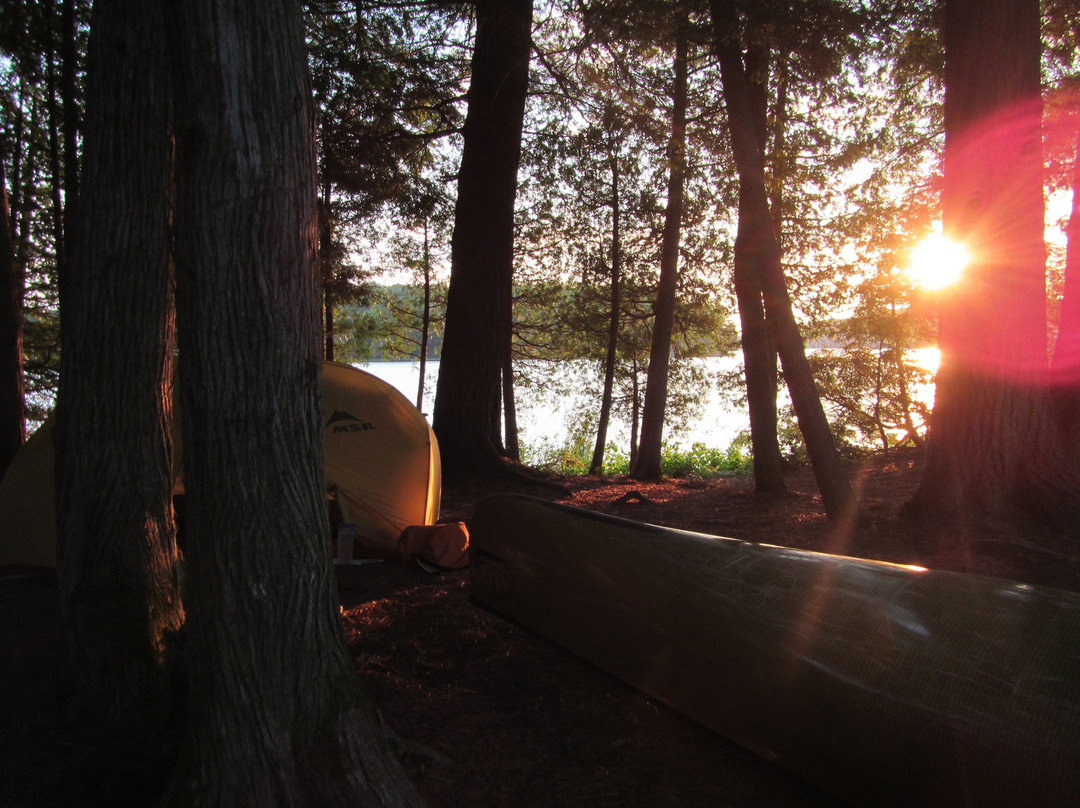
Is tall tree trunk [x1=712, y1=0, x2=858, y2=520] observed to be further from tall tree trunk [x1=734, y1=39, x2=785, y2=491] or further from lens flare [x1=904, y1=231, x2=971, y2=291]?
tall tree trunk [x1=734, y1=39, x2=785, y2=491]

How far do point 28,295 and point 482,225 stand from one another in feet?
39.4

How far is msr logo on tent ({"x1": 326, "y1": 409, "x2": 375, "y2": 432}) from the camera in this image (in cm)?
631

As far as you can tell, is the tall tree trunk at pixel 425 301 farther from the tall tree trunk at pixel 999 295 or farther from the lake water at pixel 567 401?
the tall tree trunk at pixel 999 295

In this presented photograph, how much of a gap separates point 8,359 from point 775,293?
8.14 meters

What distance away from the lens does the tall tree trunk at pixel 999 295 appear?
5.64 m

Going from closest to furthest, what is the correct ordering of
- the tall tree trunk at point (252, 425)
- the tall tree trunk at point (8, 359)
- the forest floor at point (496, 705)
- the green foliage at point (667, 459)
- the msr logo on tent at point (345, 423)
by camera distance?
the tall tree trunk at point (252, 425) < the forest floor at point (496, 705) < the msr logo on tent at point (345, 423) < the tall tree trunk at point (8, 359) < the green foliage at point (667, 459)

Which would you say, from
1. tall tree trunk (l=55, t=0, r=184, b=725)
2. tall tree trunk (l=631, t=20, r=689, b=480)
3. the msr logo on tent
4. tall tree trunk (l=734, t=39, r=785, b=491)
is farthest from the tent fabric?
tall tree trunk (l=631, t=20, r=689, b=480)

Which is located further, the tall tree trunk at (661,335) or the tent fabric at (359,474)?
the tall tree trunk at (661,335)

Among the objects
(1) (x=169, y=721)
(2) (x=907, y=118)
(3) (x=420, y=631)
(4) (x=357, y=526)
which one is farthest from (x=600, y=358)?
(1) (x=169, y=721)

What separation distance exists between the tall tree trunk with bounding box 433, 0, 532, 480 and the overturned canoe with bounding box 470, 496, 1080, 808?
5.57 meters

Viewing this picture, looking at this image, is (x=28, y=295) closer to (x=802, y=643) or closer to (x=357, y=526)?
(x=357, y=526)

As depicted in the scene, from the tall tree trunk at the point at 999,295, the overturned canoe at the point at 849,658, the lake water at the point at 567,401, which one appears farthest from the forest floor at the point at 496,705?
the lake water at the point at 567,401

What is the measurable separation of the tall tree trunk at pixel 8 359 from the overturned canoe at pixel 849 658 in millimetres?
7140

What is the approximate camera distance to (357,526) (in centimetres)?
605
